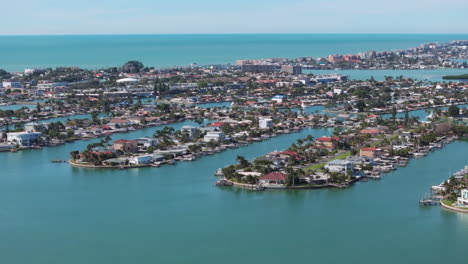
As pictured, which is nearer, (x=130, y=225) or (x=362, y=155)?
(x=130, y=225)

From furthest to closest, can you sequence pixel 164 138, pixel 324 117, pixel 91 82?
pixel 91 82
pixel 324 117
pixel 164 138

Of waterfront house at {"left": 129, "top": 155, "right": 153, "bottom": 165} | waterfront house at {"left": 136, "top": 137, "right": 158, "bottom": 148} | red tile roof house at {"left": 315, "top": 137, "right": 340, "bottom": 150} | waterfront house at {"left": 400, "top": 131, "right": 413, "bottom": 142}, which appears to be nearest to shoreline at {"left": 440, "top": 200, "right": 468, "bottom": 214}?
red tile roof house at {"left": 315, "top": 137, "right": 340, "bottom": 150}

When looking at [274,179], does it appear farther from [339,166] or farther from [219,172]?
A: [339,166]

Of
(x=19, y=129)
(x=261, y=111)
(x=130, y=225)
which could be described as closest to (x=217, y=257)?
(x=130, y=225)

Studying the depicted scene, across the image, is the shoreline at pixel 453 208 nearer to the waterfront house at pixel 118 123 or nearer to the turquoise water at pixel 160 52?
the waterfront house at pixel 118 123

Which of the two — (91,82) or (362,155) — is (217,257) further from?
(91,82)

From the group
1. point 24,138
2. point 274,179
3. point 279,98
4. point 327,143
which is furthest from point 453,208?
point 279,98

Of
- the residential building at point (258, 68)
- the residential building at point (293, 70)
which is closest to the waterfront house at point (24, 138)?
the residential building at point (293, 70)
